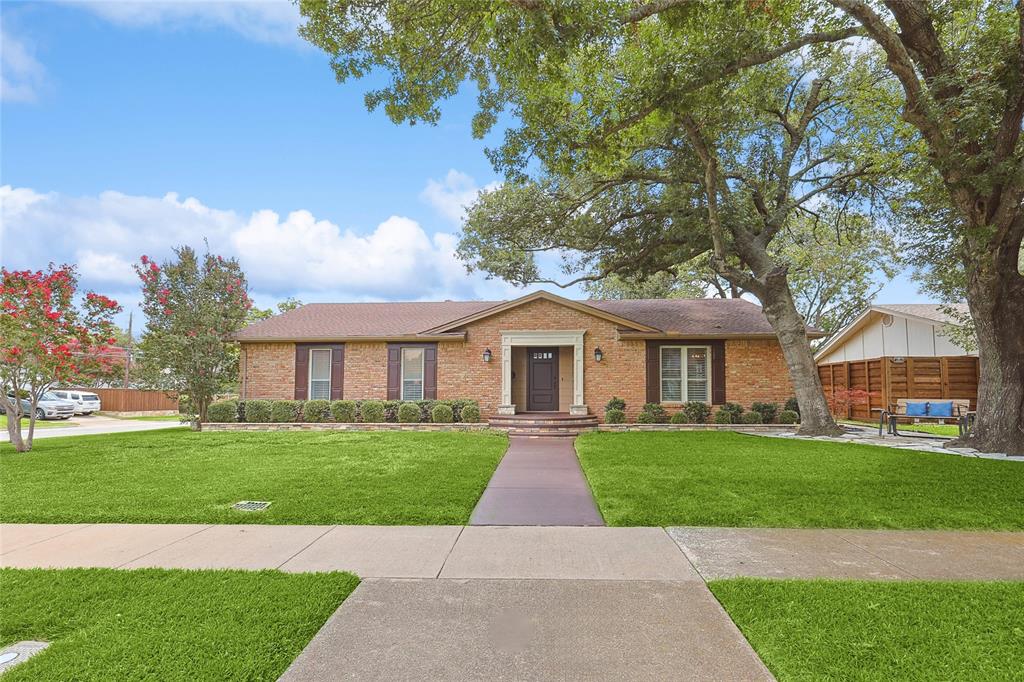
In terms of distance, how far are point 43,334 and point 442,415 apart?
920cm

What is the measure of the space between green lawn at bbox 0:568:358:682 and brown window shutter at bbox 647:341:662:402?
13.5 m

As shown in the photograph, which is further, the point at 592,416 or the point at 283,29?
the point at 592,416

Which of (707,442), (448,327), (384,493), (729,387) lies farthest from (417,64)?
(729,387)

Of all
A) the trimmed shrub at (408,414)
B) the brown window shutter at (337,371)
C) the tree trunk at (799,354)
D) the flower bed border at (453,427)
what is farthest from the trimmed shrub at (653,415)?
the brown window shutter at (337,371)

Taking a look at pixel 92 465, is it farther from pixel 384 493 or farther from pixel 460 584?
pixel 460 584

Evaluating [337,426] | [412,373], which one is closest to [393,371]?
[412,373]

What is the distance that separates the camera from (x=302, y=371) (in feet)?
56.2

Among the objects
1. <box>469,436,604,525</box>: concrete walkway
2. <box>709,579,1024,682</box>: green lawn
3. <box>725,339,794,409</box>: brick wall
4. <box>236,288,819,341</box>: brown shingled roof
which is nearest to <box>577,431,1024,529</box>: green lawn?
<box>469,436,604,525</box>: concrete walkway

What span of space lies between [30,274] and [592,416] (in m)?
13.6

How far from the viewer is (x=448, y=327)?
1648 centimetres

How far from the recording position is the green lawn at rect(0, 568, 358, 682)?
254 centimetres

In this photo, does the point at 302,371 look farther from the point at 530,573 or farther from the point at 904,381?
the point at 904,381

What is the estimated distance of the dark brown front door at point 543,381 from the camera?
1730 centimetres

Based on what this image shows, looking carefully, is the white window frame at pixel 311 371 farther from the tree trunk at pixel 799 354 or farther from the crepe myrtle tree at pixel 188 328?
the tree trunk at pixel 799 354
